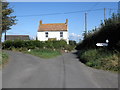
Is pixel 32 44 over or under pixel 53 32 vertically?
under

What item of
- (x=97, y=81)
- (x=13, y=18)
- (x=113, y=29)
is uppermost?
(x=13, y=18)

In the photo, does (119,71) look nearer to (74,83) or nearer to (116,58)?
(116,58)

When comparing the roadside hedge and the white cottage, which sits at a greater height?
the white cottage

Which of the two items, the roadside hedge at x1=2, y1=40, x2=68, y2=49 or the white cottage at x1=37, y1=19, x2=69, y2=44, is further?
the white cottage at x1=37, y1=19, x2=69, y2=44

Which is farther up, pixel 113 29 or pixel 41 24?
pixel 41 24

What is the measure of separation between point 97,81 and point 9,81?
4.25 m

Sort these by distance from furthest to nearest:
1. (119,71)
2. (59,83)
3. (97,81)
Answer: (119,71)
(97,81)
(59,83)

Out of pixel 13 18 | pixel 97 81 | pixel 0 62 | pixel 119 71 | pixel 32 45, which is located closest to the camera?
pixel 97 81

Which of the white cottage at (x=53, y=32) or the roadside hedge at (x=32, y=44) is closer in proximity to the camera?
the roadside hedge at (x=32, y=44)

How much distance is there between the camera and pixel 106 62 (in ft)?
45.5

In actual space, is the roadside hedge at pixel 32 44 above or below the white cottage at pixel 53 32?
below

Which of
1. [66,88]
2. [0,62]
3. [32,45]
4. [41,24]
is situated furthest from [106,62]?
[41,24]

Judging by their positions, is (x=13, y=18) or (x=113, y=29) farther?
(x=13, y=18)

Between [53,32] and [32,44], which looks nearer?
[32,44]
